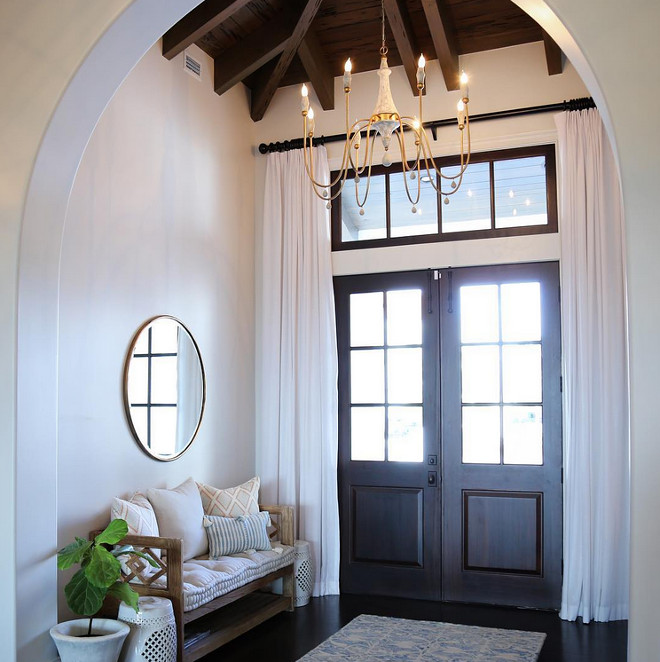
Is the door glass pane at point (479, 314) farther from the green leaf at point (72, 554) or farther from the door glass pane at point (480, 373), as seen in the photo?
the green leaf at point (72, 554)

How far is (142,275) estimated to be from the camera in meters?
4.68

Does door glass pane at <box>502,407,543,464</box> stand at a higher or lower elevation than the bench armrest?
higher

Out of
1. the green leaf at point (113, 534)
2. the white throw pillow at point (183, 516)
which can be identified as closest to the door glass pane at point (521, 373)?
the white throw pillow at point (183, 516)

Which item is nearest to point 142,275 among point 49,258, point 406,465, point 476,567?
point 49,258

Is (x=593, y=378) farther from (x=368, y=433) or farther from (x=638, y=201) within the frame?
(x=638, y=201)

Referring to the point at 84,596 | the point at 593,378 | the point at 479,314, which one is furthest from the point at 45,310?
the point at 593,378

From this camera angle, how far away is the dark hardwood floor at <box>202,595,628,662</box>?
13.9 ft

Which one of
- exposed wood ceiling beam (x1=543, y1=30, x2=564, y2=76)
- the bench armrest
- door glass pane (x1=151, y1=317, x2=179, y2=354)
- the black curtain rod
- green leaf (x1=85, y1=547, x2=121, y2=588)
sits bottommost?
the bench armrest

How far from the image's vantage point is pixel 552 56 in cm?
511

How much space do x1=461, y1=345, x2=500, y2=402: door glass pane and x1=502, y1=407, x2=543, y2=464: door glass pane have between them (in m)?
A: 0.17

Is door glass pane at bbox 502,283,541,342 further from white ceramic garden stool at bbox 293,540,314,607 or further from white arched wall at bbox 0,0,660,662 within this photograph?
white arched wall at bbox 0,0,660,662

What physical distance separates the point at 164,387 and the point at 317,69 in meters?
2.55

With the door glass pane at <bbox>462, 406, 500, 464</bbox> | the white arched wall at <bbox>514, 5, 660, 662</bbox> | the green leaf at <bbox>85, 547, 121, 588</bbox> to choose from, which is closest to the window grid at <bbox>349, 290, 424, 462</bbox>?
the door glass pane at <bbox>462, 406, 500, 464</bbox>

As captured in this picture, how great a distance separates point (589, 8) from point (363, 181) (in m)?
3.57
